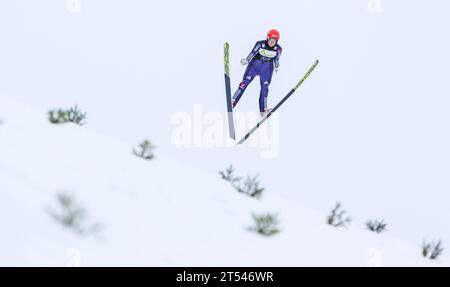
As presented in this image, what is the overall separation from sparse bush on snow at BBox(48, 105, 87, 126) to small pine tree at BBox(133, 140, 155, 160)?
1248 millimetres

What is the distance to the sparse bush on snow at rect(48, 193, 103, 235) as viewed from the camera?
3215 millimetres

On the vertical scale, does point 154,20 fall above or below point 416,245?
above

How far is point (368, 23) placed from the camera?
29.2 m

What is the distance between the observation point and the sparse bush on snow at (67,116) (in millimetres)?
5785

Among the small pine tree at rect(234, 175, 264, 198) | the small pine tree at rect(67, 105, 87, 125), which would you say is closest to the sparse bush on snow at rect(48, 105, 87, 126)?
the small pine tree at rect(67, 105, 87, 125)

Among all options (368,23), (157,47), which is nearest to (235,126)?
(157,47)

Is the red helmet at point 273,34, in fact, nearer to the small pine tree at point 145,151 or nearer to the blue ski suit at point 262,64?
the blue ski suit at point 262,64

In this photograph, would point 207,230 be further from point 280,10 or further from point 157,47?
point 280,10

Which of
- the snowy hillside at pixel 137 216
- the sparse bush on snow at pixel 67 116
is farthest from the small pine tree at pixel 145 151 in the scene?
the sparse bush on snow at pixel 67 116

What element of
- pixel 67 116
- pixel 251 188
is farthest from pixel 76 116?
pixel 251 188

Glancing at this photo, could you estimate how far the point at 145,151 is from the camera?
5.41 meters

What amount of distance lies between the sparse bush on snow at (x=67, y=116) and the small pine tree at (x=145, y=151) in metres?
1.25

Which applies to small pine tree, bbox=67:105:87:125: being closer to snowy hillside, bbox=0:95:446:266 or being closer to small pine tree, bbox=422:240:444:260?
snowy hillside, bbox=0:95:446:266

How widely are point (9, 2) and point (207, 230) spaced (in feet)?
81.8
